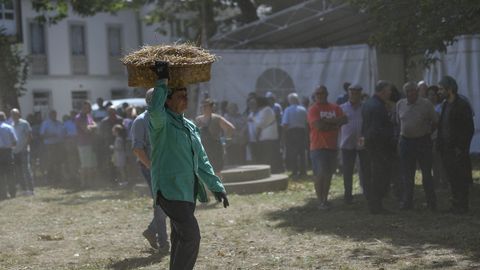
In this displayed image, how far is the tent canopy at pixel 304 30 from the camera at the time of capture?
2052cm

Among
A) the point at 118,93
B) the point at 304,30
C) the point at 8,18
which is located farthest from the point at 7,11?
the point at 118,93

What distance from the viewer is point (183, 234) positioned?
648 centimetres

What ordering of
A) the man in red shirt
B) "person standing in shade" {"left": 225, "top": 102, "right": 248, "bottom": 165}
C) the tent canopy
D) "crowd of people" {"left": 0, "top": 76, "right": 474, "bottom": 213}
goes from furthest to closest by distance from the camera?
the tent canopy < "person standing in shade" {"left": 225, "top": 102, "right": 248, "bottom": 165} < the man in red shirt < "crowd of people" {"left": 0, "top": 76, "right": 474, "bottom": 213}

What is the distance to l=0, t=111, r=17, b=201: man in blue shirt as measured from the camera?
17.0 meters

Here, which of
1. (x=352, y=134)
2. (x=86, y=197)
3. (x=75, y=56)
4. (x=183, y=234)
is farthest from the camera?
(x=75, y=56)

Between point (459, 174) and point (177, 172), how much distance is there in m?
6.04

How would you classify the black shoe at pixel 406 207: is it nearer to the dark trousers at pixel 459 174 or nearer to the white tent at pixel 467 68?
the dark trousers at pixel 459 174

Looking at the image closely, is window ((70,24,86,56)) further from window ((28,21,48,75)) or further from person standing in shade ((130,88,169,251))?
person standing in shade ((130,88,169,251))

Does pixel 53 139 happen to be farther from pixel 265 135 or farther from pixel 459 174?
pixel 459 174

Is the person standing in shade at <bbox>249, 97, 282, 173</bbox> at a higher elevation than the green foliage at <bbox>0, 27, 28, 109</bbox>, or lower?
lower

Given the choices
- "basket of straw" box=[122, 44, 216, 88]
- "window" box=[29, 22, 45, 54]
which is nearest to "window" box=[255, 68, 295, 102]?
"basket of straw" box=[122, 44, 216, 88]

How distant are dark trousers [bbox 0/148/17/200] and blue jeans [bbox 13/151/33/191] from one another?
248 mm

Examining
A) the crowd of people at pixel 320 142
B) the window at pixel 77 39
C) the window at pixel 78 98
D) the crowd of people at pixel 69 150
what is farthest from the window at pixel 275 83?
the window at pixel 77 39

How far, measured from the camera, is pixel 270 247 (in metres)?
9.72
